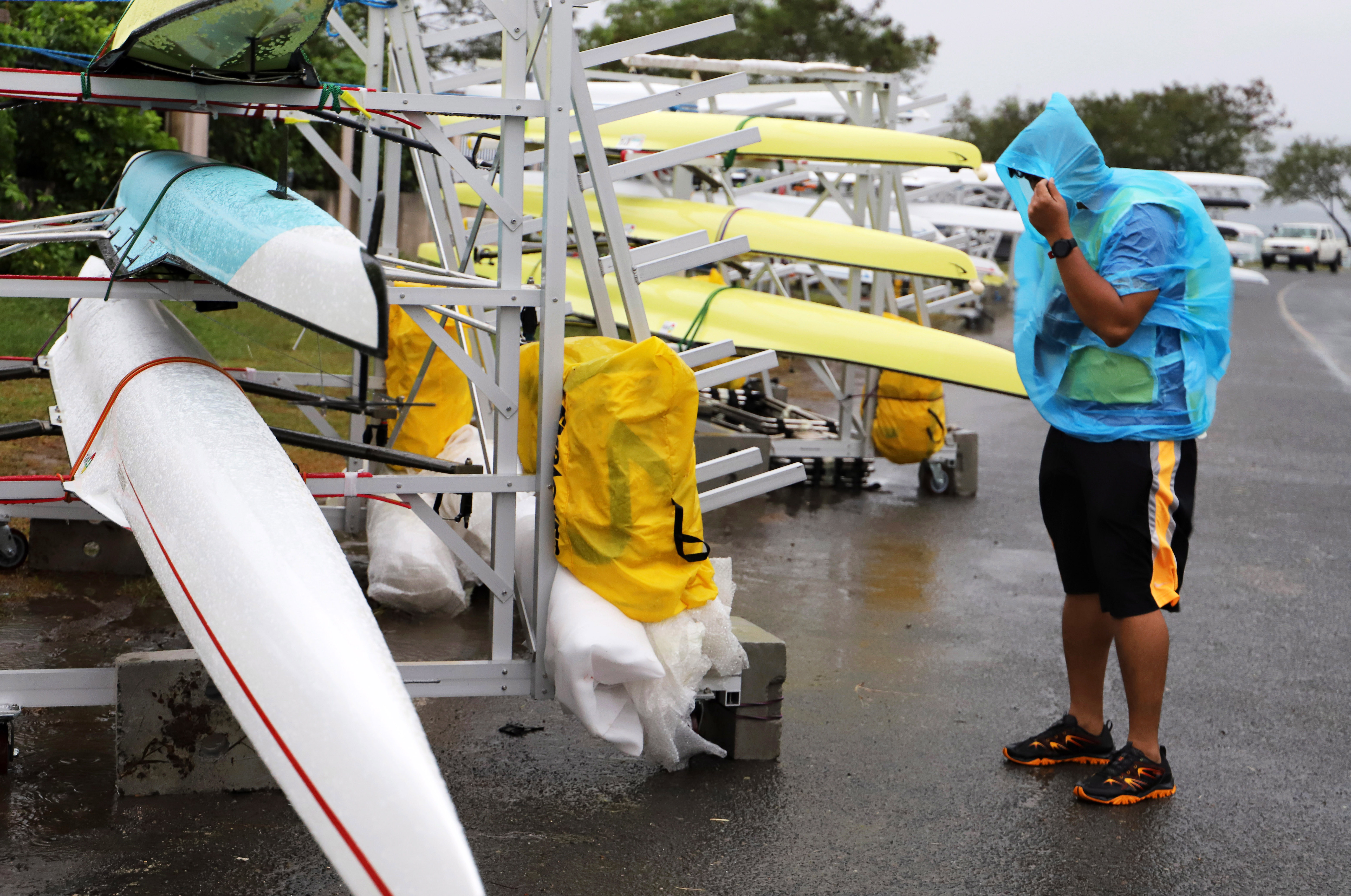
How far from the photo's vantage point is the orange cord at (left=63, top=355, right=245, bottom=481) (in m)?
3.66

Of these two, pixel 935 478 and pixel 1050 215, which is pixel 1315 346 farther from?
pixel 1050 215

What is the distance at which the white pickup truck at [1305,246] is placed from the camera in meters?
55.8

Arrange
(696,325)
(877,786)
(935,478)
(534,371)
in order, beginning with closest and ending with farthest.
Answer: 1. (877,786)
2. (534,371)
3. (696,325)
4. (935,478)

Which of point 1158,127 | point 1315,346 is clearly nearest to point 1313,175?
point 1158,127

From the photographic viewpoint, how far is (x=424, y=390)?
595cm

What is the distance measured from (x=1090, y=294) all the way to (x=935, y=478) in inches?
213

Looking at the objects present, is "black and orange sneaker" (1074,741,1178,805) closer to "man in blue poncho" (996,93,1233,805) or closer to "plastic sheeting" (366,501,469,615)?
"man in blue poncho" (996,93,1233,805)

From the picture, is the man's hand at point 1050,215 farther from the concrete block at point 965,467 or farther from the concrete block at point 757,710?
the concrete block at point 965,467

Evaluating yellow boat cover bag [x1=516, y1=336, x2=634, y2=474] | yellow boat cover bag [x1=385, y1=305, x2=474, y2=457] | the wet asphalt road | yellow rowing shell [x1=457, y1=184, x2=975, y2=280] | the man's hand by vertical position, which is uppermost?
the man's hand

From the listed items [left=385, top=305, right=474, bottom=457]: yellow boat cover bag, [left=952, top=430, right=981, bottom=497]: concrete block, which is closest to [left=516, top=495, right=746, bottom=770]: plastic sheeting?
[left=385, top=305, right=474, bottom=457]: yellow boat cover bag

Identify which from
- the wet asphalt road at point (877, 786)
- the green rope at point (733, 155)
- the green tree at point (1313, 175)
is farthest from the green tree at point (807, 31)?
the green tree at point (1313, 175)

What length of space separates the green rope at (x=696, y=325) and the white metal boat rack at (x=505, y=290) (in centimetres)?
310

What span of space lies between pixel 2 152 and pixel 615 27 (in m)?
29.0

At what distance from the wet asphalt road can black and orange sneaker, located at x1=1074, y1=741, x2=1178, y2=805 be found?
0.12 feet
